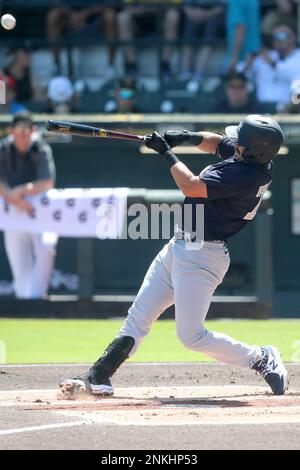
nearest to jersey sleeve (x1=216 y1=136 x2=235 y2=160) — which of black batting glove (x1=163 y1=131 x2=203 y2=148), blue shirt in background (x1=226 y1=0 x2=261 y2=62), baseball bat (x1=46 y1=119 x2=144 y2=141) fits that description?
black batting glove (x1=163 y1=131 x2=203 y2=148)

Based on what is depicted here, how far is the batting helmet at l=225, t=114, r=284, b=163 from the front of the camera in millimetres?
6629

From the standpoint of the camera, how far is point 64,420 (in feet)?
19.8

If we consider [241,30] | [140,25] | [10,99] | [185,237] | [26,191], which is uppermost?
[140,25]

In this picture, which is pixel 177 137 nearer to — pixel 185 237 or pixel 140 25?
pixel 185 237

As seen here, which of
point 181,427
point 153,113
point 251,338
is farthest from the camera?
point 153,113

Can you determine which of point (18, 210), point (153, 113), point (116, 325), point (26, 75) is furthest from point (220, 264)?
point (26, 75)

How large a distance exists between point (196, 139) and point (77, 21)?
349 inches

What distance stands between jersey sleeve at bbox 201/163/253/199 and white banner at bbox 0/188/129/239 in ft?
16.2

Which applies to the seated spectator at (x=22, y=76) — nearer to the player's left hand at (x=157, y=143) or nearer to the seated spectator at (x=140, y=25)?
the seated spectator at (x=140, y=25)

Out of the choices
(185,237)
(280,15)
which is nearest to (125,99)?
(280,15)

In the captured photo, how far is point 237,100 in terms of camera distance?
13.5 metres

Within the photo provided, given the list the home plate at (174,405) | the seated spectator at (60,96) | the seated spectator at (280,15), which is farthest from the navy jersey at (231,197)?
the seated spectator at (280,15)

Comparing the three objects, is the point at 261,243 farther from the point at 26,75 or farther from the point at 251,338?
the point at 26,75

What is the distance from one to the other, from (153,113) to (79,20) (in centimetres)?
247
